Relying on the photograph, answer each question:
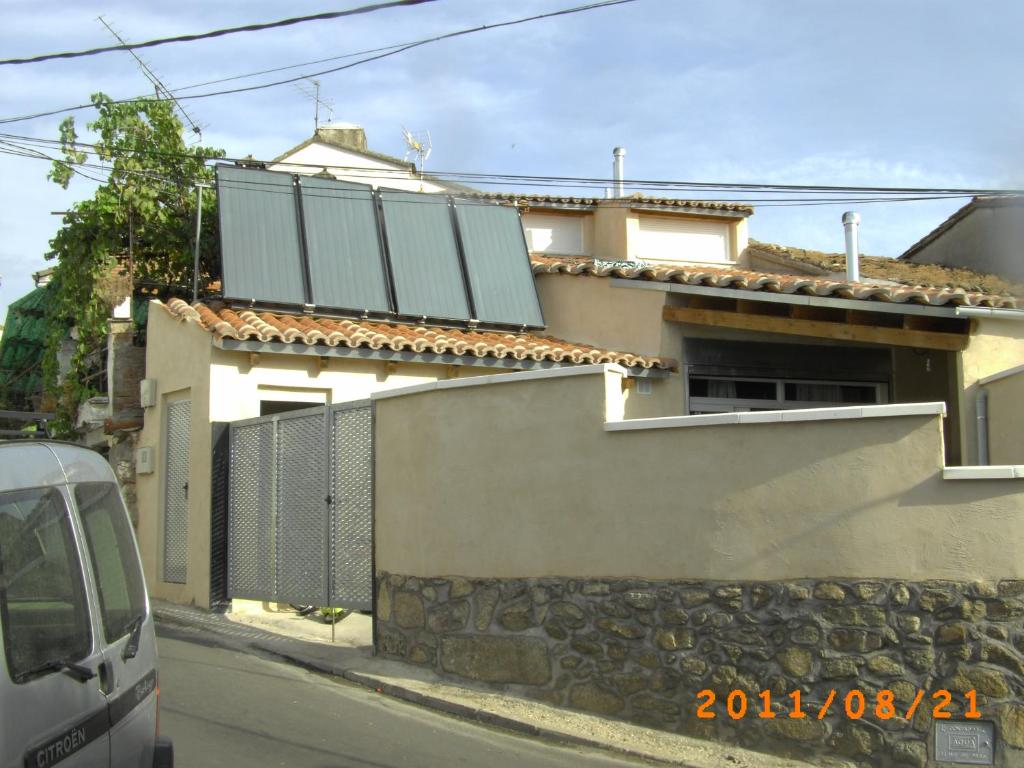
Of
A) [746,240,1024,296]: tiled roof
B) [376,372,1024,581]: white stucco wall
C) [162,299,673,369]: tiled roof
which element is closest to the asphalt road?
[376,372,1024,581]: white stucco wall

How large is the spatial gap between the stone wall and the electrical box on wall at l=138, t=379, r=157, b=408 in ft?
21.4

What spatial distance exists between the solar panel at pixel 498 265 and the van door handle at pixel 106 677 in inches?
422

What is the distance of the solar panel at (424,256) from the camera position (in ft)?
48.4

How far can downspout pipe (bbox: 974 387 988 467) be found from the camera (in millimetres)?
11242

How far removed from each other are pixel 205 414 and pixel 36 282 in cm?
1458

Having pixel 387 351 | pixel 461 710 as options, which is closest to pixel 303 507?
pixel 387 351

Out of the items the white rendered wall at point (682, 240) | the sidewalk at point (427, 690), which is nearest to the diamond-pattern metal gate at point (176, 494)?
the sidewalk at point (427, 690)

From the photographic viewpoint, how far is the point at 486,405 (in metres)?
9.12

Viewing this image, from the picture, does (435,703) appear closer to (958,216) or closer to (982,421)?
(982,421)

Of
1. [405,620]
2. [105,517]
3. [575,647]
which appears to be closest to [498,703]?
→ [575,647]

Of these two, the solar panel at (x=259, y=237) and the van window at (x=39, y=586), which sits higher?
the solar panel at (x=259, y=237)

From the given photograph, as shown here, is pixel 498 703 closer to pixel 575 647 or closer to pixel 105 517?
pixel 575 647

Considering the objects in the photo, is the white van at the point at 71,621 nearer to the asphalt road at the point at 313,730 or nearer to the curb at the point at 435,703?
the asphalt road at the point at 313,730

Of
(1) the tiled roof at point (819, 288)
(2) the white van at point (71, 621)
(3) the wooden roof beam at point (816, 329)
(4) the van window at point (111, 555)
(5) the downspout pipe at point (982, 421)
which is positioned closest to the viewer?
(2) the white van at point (71, 621)
